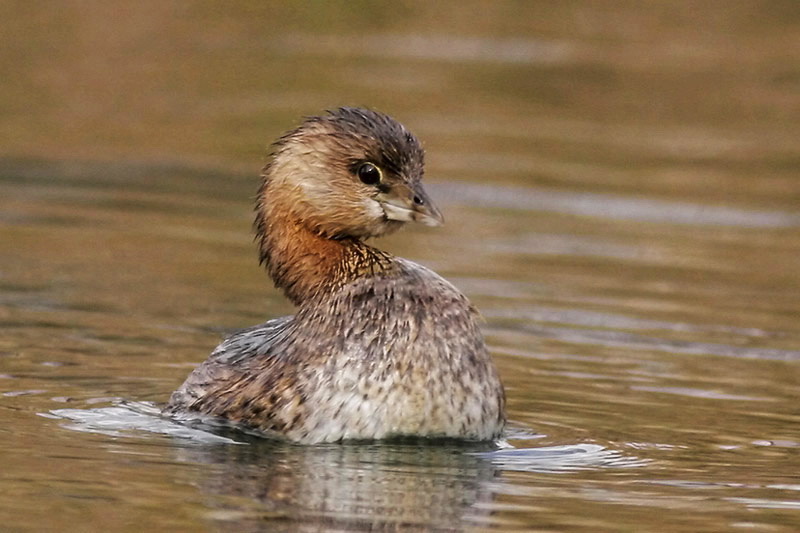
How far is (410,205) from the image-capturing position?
34.0ft

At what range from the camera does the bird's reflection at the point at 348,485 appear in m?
8.46

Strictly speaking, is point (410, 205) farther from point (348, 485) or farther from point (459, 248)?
point (459, 248)

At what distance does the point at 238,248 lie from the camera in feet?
52.1

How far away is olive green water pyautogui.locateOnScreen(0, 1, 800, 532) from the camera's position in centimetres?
916

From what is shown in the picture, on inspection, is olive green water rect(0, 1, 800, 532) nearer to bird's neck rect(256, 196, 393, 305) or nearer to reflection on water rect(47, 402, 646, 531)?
reflection on water rect(47, 402, 646, 531)

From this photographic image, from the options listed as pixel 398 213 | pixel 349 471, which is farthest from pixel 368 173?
pixel 349 471

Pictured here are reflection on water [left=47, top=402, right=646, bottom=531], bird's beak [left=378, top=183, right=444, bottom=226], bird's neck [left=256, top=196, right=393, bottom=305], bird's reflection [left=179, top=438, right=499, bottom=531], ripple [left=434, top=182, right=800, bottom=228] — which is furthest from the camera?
ripple [left=434, top=182, right=800, bottom=228]

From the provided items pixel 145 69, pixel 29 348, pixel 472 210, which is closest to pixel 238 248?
pixel 472 210

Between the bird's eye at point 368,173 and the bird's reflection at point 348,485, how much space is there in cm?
147

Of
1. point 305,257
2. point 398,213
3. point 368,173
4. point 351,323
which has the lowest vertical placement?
point 351,323

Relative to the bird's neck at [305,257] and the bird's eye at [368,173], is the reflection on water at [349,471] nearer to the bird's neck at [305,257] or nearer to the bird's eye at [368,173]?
the bird's neck at [305,257]

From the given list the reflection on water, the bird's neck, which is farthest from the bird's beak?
the reflection on water

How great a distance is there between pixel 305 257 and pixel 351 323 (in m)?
0.52

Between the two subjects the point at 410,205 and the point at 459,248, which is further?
the point at 459,248
